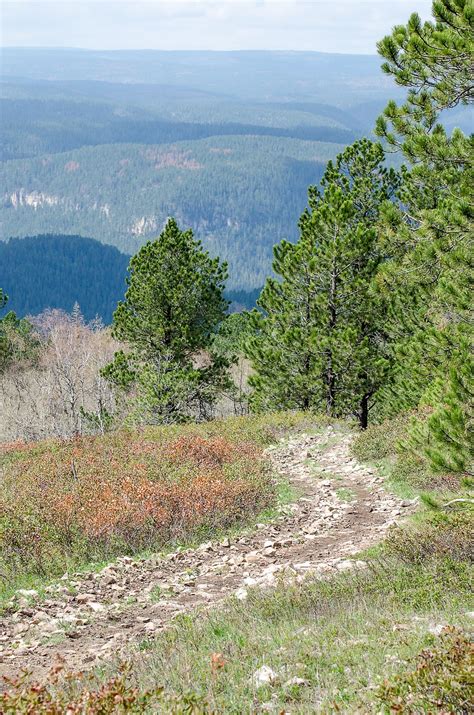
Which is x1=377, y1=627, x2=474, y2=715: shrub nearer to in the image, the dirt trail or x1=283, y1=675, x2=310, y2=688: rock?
x1=283, y1=675, x2=310, y2=688: rock

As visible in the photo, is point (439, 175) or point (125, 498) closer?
point (439, 175)

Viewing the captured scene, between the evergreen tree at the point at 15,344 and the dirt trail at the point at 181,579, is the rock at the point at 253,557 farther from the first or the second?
the evergreen tree at the point at 15,344

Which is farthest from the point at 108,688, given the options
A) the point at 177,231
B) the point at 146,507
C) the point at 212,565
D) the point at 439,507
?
the point at 177,231

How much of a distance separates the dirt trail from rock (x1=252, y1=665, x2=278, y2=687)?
1.79 metres

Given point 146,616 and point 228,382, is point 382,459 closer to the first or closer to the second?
point 146,616

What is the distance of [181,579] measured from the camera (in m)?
9.09

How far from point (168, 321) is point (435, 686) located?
2151 centimetres

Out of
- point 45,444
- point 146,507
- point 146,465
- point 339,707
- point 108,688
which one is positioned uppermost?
point 339,707

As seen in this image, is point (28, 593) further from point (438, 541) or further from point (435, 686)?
point (435, 686)

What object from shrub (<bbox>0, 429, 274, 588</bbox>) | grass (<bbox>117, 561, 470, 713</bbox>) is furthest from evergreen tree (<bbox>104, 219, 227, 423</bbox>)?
grass (<bbox>117, 561, 470, 713</bbox>)

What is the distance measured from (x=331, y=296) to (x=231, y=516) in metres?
11.7

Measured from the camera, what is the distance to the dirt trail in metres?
6.93

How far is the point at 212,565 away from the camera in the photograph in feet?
31.8

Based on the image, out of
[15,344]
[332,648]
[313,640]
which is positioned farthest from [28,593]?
[15,344]
